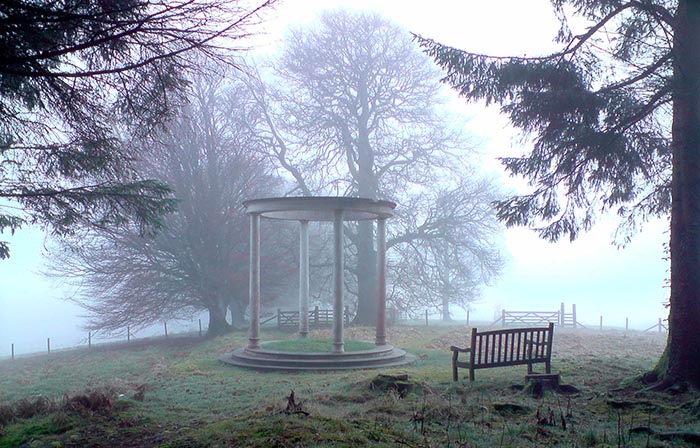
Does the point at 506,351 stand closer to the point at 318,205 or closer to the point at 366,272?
the point at 318,205

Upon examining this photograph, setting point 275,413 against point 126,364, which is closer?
point 275,413

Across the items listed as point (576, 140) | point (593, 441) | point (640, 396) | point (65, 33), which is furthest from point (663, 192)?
point (65, 33)

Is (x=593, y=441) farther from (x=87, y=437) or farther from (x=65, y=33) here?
(x=65, y=33)

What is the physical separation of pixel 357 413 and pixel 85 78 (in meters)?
4.86

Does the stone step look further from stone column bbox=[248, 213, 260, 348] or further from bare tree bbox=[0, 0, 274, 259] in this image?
bare tree bbox=[0, 0, 274, 259]

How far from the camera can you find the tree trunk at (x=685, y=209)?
9688 millimetres

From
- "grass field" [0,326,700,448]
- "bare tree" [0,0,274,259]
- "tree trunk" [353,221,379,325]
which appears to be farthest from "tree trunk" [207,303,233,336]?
"bare tree" [0,0,274,259]

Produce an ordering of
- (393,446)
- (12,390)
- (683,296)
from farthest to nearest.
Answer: (12,390)
(683,296)
(393,446)

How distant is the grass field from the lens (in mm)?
5840

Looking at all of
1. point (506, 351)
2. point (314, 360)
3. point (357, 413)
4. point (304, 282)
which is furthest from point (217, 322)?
point (357, 413)

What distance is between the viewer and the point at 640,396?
9078 mm

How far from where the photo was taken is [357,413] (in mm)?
7316

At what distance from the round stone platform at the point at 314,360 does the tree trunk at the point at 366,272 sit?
11194 mm

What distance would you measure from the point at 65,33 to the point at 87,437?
13.9 feet
